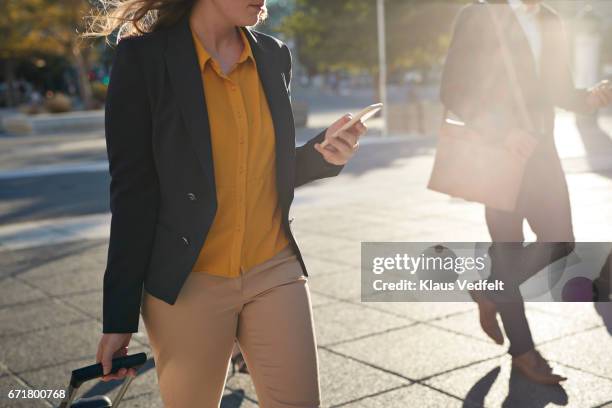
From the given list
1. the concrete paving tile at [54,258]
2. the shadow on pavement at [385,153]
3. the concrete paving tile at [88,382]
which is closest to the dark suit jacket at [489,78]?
the concrete paving tile at [88,382]

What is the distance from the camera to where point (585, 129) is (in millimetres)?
17938

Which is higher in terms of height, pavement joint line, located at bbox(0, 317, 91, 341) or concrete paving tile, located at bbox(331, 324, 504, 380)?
concrete paving tile, located at bbox(331, 324, 504, 380)

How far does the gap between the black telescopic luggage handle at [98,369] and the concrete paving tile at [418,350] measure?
2.23 meters

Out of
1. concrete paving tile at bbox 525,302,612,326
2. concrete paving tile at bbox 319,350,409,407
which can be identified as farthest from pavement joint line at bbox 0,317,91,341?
concrete paving tile at bbox 525,302,612,326

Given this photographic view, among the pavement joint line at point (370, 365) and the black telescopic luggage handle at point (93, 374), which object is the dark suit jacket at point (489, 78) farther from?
the black telescopic luggage handle at point (93, 374)

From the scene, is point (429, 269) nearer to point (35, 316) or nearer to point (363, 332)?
point (363, 332)

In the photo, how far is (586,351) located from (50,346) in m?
3.03

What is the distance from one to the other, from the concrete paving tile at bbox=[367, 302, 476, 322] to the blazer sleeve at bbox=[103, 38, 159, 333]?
3.16 metres

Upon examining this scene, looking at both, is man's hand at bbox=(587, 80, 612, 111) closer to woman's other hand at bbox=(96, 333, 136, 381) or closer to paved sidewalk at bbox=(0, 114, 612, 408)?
paved sidewalk at bbox=(0, 114, 612, 408)

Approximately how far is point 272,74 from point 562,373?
2408 millimetres

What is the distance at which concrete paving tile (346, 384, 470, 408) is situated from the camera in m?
3.73

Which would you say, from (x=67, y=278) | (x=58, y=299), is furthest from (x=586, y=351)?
(x=67, y=278)

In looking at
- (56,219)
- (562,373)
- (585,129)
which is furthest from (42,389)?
(585,129)

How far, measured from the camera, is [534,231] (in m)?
3.96
